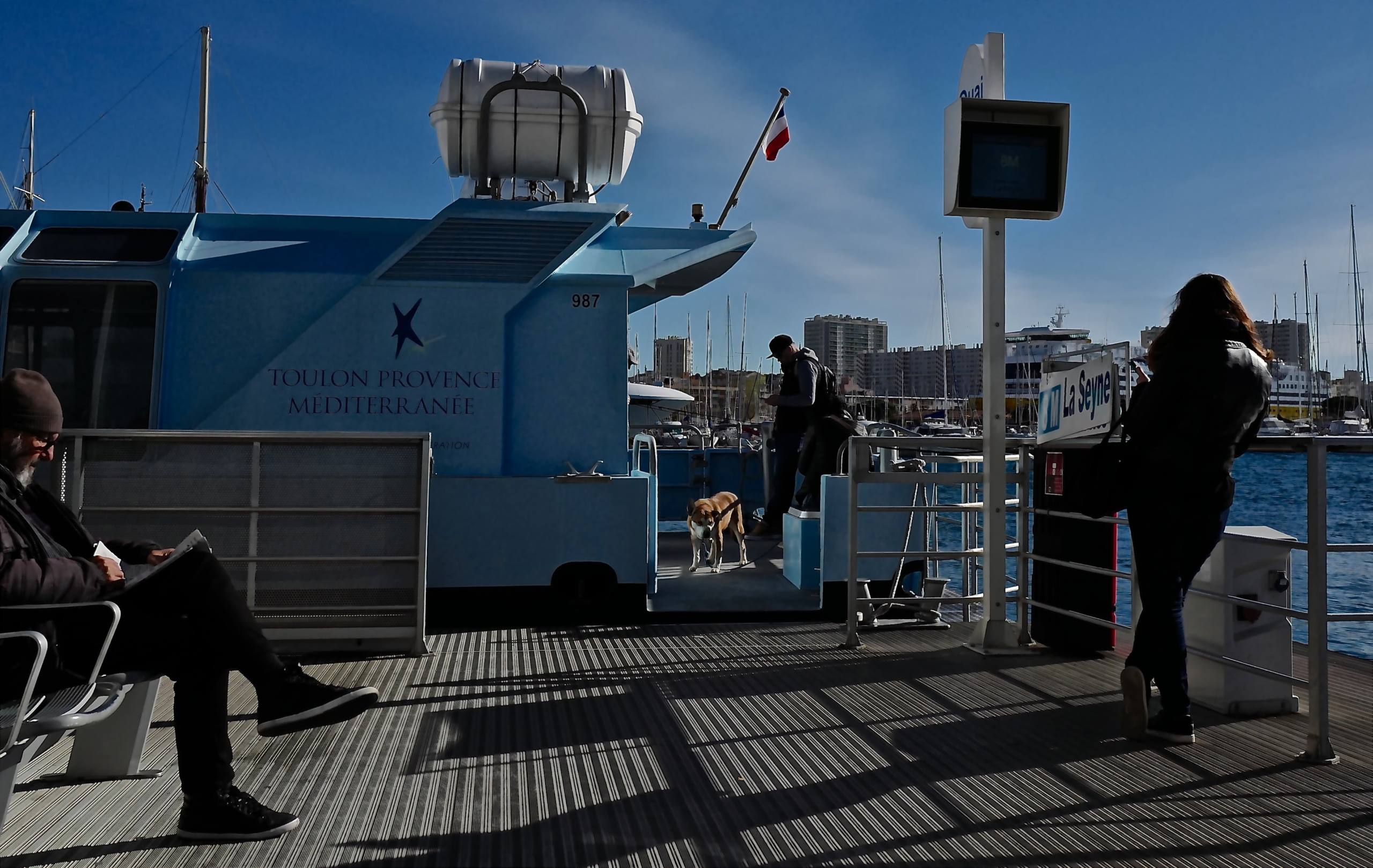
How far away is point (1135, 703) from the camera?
400 centimetres

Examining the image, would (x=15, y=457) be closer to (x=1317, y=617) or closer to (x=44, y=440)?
(x=44, y=440)

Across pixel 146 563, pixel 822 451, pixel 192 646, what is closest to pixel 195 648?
pixel 192 646

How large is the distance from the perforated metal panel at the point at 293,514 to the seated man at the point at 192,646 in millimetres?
2577

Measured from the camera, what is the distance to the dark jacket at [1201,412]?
3.84 meters

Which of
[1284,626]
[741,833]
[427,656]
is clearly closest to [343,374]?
[427,656]

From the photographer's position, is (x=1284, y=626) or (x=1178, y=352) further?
(x=1284, y=626)

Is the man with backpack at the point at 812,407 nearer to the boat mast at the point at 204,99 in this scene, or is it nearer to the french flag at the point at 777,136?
the french flag at the point at 777,136

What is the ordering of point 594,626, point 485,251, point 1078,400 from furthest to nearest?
point 485,251, point 594,626, point 1078,400

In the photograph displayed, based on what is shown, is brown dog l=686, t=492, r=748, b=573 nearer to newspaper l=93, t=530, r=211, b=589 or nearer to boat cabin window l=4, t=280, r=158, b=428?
boat cabin window l=4, t=280, r=158, b=428

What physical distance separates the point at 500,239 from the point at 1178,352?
4.31 meters

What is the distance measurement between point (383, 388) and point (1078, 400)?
4.28 meters

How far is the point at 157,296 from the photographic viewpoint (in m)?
6.29

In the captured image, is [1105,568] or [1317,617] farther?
[1105,568]

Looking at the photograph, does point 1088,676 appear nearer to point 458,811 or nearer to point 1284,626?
point 1284,626
